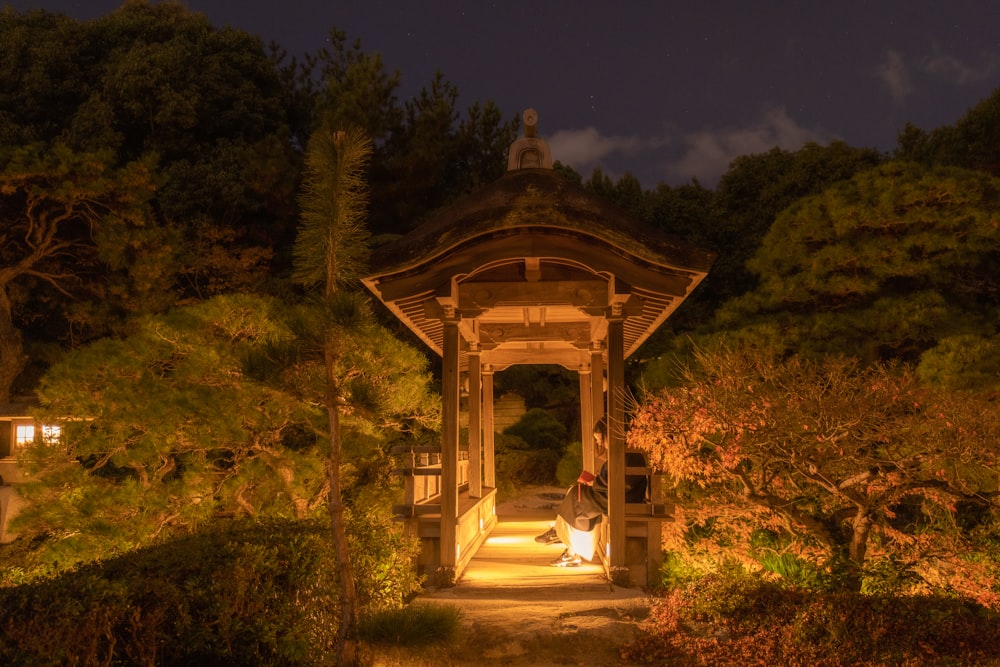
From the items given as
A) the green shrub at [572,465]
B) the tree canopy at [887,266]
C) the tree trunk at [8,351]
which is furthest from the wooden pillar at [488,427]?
the tree trunk at [8,351]

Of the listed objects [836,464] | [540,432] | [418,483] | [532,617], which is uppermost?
[540,432]

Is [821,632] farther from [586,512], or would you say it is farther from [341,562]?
[586,512]

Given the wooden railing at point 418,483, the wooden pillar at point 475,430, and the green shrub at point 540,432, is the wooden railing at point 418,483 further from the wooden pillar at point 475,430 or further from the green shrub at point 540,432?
the green shrub at point 540,432

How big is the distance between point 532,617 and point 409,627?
110 cm

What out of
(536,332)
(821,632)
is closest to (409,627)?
(821,632)

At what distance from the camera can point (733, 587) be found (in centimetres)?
570

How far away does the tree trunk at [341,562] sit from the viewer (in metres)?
4.71

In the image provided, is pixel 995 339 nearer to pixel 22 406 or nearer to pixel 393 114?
pixel 393 114

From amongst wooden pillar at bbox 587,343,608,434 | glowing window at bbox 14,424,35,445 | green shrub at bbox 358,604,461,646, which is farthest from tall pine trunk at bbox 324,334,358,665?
glowing window at bbox 14,424,35,445

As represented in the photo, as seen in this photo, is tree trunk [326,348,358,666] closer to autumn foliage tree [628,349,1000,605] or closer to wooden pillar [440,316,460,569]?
wooden pillar [440,316,460,569]

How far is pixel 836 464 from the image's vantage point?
7027mm

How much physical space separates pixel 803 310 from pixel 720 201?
923 cm

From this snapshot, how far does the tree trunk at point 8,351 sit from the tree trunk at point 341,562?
1231 cm

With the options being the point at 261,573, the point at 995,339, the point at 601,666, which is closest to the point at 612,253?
the point at 601,666
